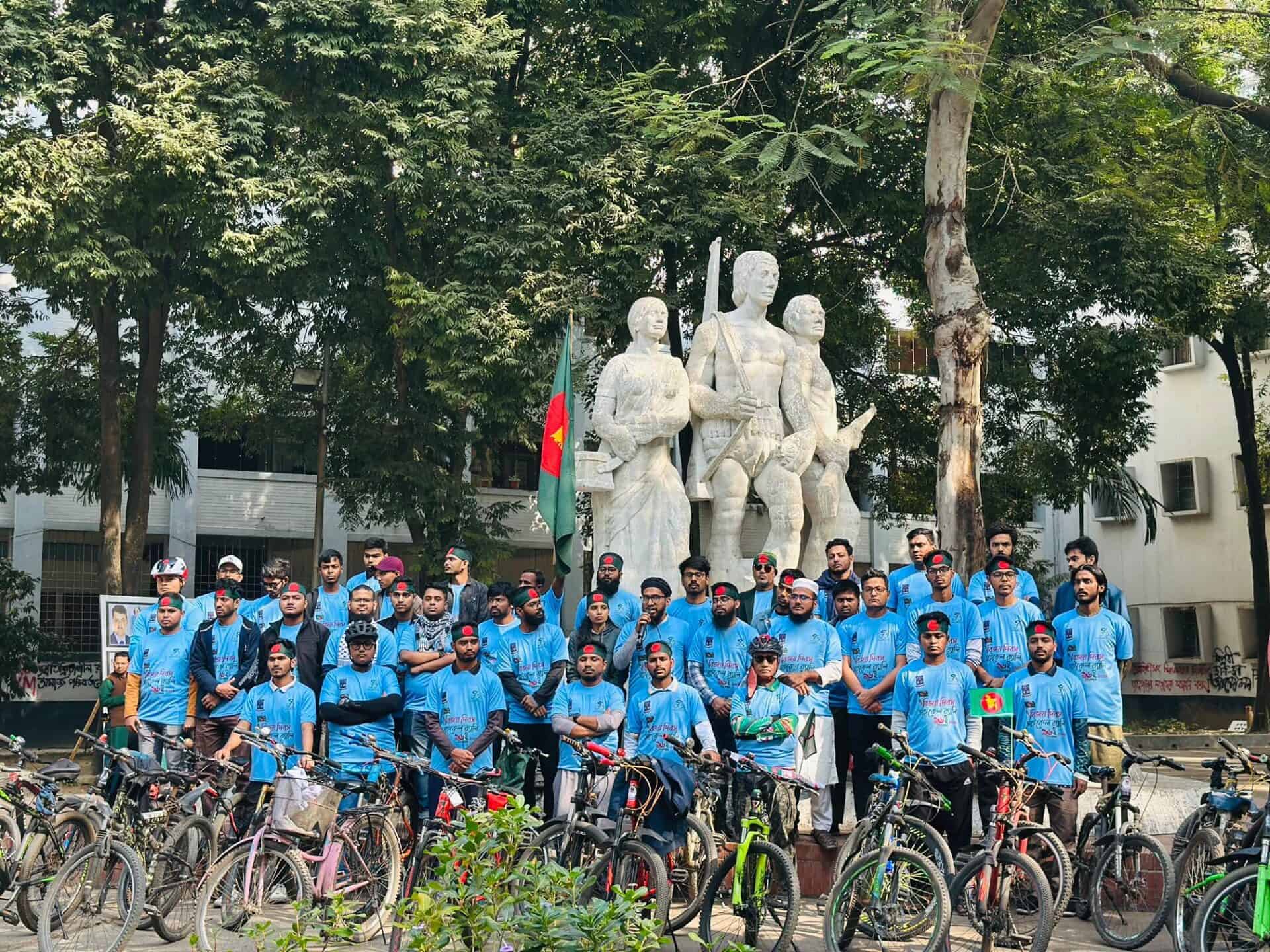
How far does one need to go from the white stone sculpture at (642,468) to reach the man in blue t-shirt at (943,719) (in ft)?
16.2

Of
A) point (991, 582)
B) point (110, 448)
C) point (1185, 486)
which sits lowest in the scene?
point (991, 582)

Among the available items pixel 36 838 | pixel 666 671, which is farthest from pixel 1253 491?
pixel 36 838

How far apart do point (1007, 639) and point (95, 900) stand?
Result: 5.57 meters

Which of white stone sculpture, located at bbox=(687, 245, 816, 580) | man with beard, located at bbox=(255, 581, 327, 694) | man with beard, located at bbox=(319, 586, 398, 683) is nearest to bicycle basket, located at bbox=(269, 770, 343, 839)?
man with beard, located at bbox=(319, 586, 398, 683)

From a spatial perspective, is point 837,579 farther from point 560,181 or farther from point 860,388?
point 860,388

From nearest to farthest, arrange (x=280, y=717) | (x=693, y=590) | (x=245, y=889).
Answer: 1. (x=245, y=889)
2. (x=280, y=717)
3. (x=693, y=590)

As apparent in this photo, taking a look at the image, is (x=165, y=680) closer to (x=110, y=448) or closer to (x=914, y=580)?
(x=914, y=580)

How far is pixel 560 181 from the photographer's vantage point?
20781 mm

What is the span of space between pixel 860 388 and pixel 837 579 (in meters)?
13.4

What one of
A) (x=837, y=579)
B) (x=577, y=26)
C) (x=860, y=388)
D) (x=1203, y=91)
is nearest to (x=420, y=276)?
(x=577, y=26)

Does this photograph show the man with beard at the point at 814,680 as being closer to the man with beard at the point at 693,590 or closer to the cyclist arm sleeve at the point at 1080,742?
the man with beard at the point at 693,590

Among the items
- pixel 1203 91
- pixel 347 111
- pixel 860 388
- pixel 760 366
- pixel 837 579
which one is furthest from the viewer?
pixel 860 388

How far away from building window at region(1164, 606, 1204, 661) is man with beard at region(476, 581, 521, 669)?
92.5 ft

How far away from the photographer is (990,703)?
9.48 meters
